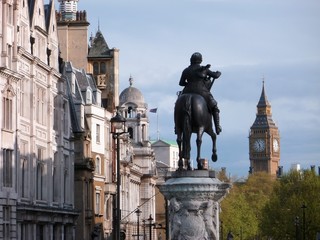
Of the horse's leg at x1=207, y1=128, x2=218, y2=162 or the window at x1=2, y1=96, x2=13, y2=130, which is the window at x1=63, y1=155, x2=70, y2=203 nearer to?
the window at x1=2, y1=96, x2=13, y2=130

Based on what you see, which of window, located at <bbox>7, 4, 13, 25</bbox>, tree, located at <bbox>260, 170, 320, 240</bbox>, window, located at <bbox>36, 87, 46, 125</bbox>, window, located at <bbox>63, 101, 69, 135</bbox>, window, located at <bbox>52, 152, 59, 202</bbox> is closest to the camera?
window, located at <bbox>7, 4, 13, 25</bbox>

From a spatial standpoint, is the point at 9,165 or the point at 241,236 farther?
the point at 241,236

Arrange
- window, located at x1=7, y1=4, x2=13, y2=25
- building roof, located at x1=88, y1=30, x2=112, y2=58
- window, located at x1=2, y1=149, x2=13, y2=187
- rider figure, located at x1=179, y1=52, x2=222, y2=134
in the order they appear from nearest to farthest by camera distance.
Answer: rider figure, located at x1=179, y1=52, x2=222, y2=134, window, located at x1=2, y1=149, x2=13, y2=187, window, located at x1=7, y1=4, x2=13, y2=25, building roof, located at x1=88, y1=30, x2=112, y2=58

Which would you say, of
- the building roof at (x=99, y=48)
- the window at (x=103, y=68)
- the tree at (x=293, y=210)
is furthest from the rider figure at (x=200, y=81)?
the tree at (x=293, y=210)

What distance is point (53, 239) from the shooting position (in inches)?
2874

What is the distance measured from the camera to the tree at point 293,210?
405ft

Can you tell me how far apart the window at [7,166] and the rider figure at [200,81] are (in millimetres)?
32359

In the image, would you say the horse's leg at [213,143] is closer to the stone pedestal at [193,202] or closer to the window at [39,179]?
the stone pedestal at [193,202]

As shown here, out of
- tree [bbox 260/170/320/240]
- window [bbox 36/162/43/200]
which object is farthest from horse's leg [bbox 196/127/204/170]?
tree [bbox 260/170/320/240]

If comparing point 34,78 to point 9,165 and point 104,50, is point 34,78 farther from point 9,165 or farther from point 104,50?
point 104,50

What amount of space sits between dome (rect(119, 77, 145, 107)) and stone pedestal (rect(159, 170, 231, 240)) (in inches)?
4530

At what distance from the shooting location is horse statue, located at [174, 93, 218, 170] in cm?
2917

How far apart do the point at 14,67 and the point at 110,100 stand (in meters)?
40.7

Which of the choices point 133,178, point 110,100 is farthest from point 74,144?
point 133,178
